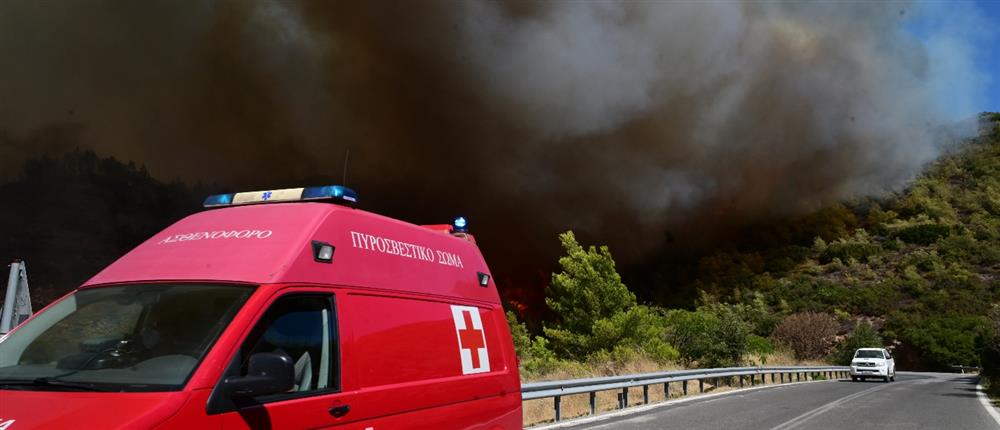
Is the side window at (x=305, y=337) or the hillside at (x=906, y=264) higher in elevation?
the hillside at (x=906, y=264)

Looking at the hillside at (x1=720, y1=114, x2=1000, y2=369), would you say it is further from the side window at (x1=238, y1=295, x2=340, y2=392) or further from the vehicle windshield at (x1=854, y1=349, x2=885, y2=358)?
the side window at (x1=238, y1=295, x2=340, y2=392)

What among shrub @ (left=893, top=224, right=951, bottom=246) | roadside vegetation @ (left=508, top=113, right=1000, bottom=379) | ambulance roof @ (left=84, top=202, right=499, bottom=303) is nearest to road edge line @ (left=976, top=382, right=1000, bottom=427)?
roadside vegetation @ (left=508, top=113, right=1000, bottom=379)

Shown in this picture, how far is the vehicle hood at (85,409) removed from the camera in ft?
7.10

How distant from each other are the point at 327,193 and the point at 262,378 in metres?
1.29

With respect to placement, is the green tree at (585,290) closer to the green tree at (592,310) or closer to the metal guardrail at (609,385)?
the green tree at (592,310)

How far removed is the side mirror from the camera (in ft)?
8.13

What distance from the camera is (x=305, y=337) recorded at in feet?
9.82

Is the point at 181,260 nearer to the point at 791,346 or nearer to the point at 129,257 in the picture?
the point at 129,257

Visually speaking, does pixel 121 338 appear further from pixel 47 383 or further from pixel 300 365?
pixel 300 365

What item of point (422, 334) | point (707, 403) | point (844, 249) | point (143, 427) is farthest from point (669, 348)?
point (844, 249)

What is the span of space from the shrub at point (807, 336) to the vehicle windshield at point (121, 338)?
155ft

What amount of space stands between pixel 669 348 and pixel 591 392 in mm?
14587

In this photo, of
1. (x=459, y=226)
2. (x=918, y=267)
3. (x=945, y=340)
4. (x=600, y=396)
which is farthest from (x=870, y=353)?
(x=918, y=267)

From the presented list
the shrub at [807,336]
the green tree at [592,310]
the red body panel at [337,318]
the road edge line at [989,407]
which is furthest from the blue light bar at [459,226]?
the shrub at [807,336]
